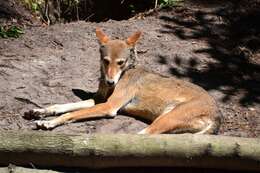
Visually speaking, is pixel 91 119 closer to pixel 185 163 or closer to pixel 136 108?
pixel 136 108

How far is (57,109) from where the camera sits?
6824mm

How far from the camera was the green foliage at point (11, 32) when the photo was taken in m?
8.95

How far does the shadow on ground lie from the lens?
8.26 meters

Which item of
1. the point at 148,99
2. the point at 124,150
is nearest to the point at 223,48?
the point at 148,99

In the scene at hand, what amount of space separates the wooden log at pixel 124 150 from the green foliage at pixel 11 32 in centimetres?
399

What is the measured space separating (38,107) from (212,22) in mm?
4684

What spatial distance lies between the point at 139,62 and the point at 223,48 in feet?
6.09

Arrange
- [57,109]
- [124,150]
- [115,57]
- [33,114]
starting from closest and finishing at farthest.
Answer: [124,150], [33,114], [57,109], [115,57]

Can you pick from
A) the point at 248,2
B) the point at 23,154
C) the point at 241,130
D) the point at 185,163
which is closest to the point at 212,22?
the point at 248,2

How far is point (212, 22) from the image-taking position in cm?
1025

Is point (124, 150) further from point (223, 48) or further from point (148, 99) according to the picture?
point (223, 48)

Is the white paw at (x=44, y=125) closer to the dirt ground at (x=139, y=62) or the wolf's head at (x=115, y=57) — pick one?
the dirt ground at (x=139, y=62)

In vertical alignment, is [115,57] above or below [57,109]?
above

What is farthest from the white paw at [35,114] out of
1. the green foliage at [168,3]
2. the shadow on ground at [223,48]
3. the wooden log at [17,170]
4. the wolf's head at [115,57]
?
the green foliage at [168,3]
